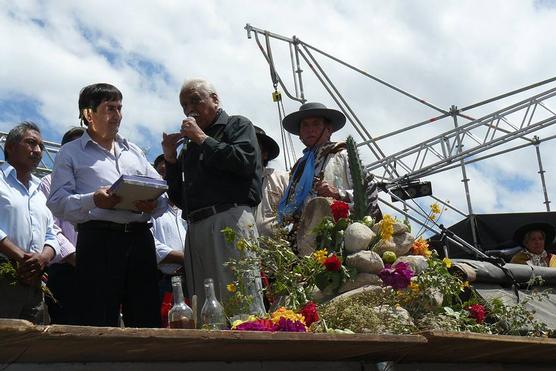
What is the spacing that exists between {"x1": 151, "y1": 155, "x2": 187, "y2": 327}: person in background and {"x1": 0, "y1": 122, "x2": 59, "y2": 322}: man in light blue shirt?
2.28 ft

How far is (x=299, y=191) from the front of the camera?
5.01 metres

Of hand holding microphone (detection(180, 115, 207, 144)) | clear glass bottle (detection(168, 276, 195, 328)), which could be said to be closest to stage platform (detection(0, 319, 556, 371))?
clear glass bottle (detection(168, 276, 195, 328))

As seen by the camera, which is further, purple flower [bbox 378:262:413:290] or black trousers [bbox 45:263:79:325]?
black trousers [bbox 45:263:79:325]

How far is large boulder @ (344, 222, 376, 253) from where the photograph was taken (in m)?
4.25

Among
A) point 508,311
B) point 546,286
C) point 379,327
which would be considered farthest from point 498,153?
point 379,327

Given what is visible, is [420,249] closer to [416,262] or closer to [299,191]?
[416,262]

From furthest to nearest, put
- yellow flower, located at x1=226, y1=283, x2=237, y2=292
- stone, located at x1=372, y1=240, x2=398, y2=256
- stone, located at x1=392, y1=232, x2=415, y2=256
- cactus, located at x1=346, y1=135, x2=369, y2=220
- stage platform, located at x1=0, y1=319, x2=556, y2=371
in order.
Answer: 1. cactus, located at x1=346, y1=135, x2=369, y2=220
2. stone, located at x1=392, y1=232, x2=415, y2=256
3. stone, located at x1=372, y1=240, x2=398, y2=256
4. yellow flower, located at x1=226, y1=283, x2=237, y2=292
5. stage platform, located at x1=0, y1=319, x2=556, y2=371

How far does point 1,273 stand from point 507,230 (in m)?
7.80

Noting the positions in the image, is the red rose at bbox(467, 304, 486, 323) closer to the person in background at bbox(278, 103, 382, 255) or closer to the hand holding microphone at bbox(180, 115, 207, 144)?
the person in background at bbox(278, 103, 382, 255)

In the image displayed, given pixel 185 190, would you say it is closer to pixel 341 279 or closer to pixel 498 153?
pixel 341 279

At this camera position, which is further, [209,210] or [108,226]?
[209,210]

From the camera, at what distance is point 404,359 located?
135 inches

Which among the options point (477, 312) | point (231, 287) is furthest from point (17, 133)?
point (477, 312)

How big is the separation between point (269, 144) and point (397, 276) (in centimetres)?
182
